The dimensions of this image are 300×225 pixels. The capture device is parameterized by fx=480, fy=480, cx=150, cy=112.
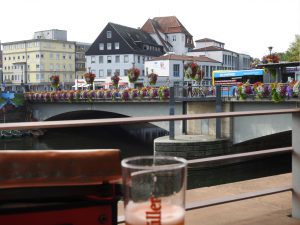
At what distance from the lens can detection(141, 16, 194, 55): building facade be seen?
238 ft

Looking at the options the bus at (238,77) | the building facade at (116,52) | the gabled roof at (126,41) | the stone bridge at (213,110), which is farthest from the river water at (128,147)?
the gabled roof at (126,41)

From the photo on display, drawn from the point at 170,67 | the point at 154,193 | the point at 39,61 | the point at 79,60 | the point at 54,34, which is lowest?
the point at 154,193

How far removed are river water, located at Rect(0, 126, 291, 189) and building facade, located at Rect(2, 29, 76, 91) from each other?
41007mm

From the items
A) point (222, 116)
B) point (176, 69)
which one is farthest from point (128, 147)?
point (222, 116)

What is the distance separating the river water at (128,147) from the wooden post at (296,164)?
1223 centimetres

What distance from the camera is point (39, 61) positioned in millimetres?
79875

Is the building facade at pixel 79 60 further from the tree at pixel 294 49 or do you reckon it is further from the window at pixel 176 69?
the tree at pixel 294 49

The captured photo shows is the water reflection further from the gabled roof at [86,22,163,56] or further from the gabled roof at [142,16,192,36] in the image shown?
the gabled roof at [142,16,192,36]

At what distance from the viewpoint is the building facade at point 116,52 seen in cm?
6172

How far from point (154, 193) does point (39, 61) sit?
266 feet

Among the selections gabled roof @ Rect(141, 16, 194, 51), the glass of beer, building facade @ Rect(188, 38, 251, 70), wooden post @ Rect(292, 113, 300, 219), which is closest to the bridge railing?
wooden post @ Rect(292, 113, 300, 219)

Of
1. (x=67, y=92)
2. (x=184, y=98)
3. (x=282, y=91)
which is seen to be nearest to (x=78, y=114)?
(x=67, y=92)

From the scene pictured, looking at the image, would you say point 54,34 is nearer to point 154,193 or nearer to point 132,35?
point 132,35

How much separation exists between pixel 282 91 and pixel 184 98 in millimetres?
6150
